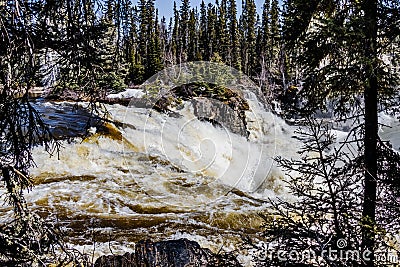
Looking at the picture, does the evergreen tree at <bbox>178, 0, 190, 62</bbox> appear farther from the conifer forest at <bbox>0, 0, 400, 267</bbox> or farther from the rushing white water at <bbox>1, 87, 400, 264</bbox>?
the rushing white water at <bbox>1, 87, 400, 264</bbox>

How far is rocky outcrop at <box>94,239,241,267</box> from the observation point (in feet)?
15.3

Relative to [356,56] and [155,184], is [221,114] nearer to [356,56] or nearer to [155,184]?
[155,184]

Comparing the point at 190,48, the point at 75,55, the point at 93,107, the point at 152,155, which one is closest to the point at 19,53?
the point at 75,55

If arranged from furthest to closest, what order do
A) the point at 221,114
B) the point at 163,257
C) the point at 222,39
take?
1. the point at 222,39
2. the point at 221,114
3. the point at 163,257

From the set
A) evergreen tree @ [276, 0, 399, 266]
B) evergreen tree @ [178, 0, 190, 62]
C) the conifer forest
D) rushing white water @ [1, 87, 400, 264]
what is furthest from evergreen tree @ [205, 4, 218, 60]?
evergreen tree @ [276, 0, 399, 266]

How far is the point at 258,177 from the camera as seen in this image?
11602 millimetres

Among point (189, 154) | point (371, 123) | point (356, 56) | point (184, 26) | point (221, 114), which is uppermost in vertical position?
point (184, 26)

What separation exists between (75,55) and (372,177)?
3649 millimetres

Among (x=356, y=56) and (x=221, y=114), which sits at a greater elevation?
(x=356, y=56)

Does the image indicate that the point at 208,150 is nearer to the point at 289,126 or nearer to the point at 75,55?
the point at 289,126

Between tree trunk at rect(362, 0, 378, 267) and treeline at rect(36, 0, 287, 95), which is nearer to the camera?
tree trunk at rect(362, 0, 378, 267)

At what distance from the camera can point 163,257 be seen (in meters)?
4.72

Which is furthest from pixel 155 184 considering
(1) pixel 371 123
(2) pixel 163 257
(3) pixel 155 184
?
(1) pixel 371 123

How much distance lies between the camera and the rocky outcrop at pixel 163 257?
15.3ft
